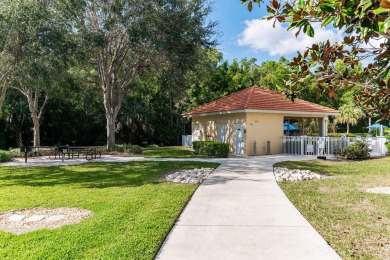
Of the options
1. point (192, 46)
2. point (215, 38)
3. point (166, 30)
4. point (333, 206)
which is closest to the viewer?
point (333, 206)

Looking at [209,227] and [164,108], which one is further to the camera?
[164,108]

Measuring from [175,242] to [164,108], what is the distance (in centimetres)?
3001

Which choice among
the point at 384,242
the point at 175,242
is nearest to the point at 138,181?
the point at 175,242

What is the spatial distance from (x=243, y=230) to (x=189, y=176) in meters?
6.03

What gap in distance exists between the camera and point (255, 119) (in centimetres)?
2020

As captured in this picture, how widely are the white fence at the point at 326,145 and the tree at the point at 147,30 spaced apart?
8.64 metres

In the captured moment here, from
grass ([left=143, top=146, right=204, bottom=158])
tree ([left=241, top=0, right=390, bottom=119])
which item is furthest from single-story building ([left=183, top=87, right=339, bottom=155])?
tree ([left=241, top=0, right=390, bottom=119])

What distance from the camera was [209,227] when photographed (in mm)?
5645

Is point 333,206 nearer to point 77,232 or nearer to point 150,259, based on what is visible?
point 150,259

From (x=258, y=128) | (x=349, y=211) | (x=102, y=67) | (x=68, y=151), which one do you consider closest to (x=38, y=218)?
(x=349, y=211)

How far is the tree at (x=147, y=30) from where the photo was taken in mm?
16375

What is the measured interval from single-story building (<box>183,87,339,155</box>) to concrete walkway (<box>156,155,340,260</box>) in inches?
451

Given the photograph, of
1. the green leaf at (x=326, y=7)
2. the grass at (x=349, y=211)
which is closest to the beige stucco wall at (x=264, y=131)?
the grass at (x=349, y=211)

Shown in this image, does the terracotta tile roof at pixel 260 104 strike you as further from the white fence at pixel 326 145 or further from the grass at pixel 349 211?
the grass at pixel 349 211
